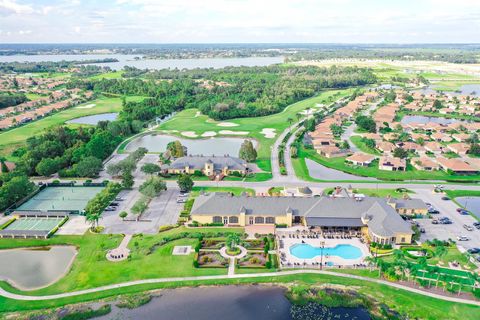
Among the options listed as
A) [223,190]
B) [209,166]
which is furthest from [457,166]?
[209,166]

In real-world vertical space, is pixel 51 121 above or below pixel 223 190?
above

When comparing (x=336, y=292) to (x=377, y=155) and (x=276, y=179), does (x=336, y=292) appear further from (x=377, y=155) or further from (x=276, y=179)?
(x=377, y=155)

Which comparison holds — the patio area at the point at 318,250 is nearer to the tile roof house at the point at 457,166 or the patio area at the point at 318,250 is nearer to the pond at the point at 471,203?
the pond at the point at 471,203

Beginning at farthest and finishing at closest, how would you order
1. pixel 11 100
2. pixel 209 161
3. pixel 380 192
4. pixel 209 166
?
pixel 11 100, pixel 209 161, pixel 209 166, pixel 380 192

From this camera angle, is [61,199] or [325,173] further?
[325,173]

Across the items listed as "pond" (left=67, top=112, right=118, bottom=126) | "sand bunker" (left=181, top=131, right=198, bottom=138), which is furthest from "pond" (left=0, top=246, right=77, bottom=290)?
"pond" (left=67, top=112, right=118, bottom=126)

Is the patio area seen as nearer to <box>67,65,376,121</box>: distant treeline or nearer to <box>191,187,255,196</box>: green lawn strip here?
<box>191,187,255,196</box>: green lawn strip

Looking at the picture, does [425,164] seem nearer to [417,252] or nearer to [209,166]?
[417,252]

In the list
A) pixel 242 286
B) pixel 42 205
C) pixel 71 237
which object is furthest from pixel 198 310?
pixel 42 205
